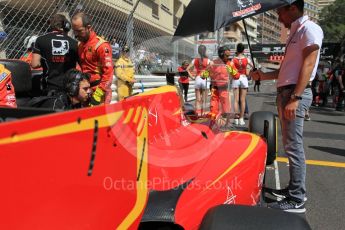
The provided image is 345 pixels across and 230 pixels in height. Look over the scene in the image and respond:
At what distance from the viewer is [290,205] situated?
138 inches

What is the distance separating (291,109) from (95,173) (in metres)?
2.37

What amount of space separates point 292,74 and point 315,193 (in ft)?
4.59

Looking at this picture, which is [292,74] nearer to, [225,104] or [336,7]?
[225,104]

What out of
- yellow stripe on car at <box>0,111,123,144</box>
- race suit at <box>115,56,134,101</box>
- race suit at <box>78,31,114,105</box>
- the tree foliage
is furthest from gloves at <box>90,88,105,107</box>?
the tree foliage

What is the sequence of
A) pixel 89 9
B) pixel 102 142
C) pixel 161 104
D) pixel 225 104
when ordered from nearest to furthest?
1. pixel 102 142
2. pixel 161 104
3. pixel 225 104
4. pixel 89 9

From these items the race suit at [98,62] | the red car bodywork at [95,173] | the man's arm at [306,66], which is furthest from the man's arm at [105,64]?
the red car bodywork at [95,173]

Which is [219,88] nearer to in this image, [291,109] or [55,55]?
[291,109]

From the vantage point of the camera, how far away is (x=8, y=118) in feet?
6.88

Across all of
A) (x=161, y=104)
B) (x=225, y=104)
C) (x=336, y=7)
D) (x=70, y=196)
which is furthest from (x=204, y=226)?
(x=336, y=7)

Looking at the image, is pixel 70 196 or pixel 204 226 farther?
pixel 204 226

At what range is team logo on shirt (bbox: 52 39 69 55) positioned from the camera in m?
4.68

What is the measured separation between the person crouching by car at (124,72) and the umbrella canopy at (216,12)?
497 centimetres

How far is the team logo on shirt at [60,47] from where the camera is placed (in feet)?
15.3

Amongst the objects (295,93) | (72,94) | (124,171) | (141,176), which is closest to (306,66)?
(295,93)
